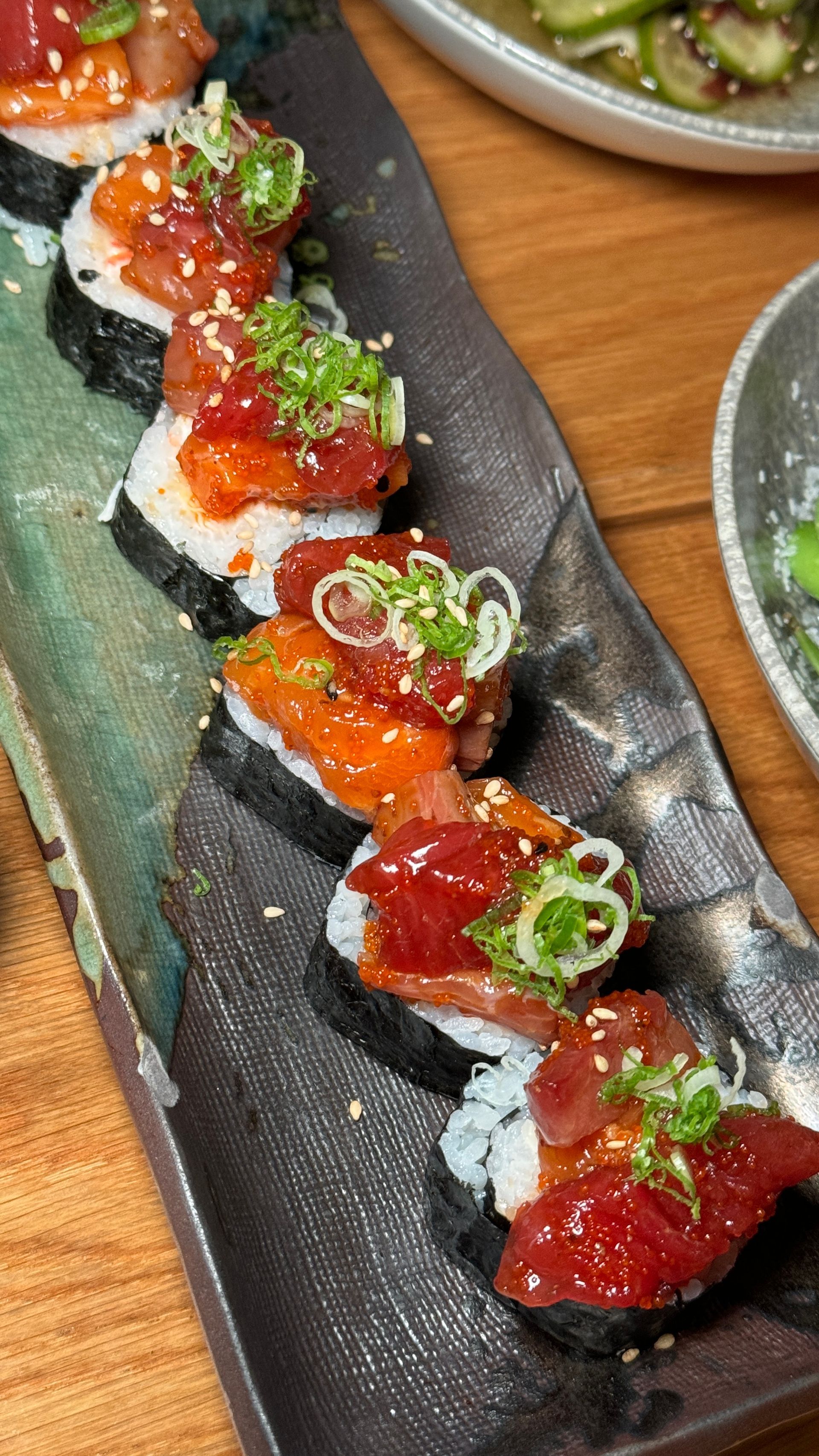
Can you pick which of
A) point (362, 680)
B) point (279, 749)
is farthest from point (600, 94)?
point (279, 749)

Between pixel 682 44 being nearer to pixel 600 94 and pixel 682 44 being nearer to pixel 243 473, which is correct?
pixel 600 94

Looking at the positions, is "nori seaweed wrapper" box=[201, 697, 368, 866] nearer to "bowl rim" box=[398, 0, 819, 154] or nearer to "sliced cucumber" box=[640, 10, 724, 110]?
"bowl rim" box=[398, 0, 819, 154]

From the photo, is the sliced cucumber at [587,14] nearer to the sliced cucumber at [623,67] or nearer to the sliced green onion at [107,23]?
the sliced cucumber at [623,67]

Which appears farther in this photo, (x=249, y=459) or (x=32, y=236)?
(x=32, y=236)

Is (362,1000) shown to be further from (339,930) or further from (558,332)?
(558,332)

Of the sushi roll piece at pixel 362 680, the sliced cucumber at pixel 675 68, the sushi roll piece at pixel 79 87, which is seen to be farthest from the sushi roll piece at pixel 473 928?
the sliced cucumber at pixel 675 68

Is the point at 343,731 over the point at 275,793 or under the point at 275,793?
over

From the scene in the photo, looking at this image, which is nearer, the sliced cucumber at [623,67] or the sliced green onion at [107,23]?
the sliced green onion at [107,23]
